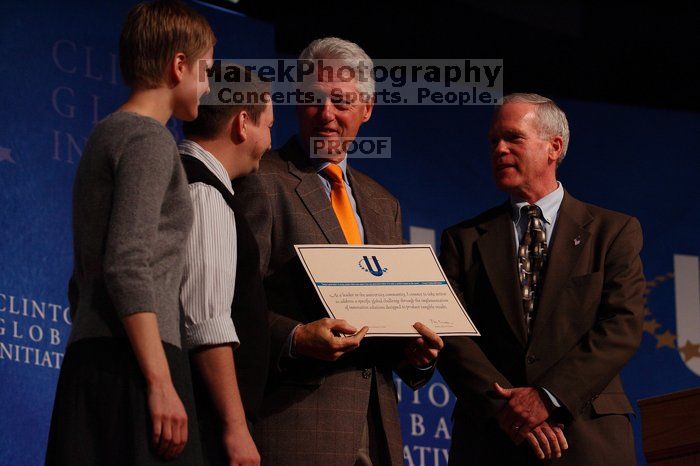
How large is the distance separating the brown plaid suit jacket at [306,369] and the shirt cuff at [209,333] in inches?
23.4

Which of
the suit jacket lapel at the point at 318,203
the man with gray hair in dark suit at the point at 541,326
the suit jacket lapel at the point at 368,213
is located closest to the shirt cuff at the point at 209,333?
the suit jacket lapel at the point at 318,203

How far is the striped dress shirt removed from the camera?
2.21 meters

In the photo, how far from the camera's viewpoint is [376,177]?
5.16 meters

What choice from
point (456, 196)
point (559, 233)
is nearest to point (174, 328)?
point (559, 233)

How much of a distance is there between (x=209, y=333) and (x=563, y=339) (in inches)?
54.6

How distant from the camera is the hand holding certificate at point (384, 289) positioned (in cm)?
281

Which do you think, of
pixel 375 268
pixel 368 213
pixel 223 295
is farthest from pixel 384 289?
pixel 223 295

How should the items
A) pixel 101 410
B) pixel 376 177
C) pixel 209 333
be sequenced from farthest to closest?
pixel 376 177 < pixel 209 333 < pixel 101 410

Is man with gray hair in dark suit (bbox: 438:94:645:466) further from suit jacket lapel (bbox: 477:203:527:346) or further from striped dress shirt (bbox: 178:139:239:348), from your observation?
striped dress shirt (bbox: 178:139:239:348)

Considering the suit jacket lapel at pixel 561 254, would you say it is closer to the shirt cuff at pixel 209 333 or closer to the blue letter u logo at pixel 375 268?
the blue letter u logo at pixel 375 268

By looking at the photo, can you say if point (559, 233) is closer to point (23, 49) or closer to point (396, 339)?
point (396, 339)

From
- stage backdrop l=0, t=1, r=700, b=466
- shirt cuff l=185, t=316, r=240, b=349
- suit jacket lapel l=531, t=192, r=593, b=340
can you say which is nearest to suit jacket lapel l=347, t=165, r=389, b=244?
suit jacket lapel l=531, t=192, r=593, b=340

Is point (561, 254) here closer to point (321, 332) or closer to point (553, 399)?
point (553, 399)

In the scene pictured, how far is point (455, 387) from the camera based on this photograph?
326cm
